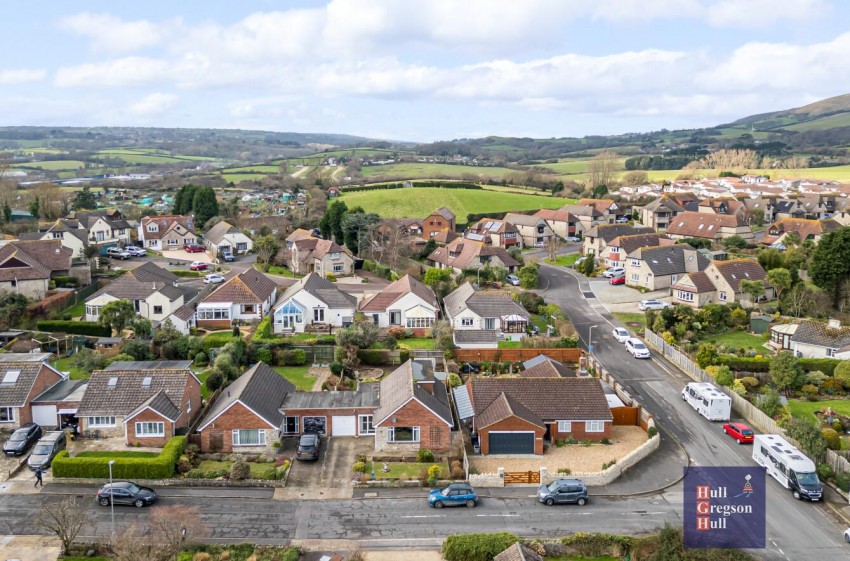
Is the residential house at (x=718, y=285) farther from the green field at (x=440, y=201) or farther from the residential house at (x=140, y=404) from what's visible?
the green field at (x=440, y=201)

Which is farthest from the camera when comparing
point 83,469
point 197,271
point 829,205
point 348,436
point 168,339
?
point 829,205

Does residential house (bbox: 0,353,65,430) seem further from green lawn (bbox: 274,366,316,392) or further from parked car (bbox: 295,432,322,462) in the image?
parked car (bbox: 295,432,322,462)

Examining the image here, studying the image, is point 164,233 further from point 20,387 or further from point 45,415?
point 45,415

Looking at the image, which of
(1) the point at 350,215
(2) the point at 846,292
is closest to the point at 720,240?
(2) the point at 846,292

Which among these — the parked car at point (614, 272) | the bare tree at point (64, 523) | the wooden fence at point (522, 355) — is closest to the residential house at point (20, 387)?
the bare tree at point (64, 523)

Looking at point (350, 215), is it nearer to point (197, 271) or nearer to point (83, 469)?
point (197, 271)

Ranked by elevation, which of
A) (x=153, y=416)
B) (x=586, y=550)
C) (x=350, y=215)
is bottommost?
(x=586, y=550)
